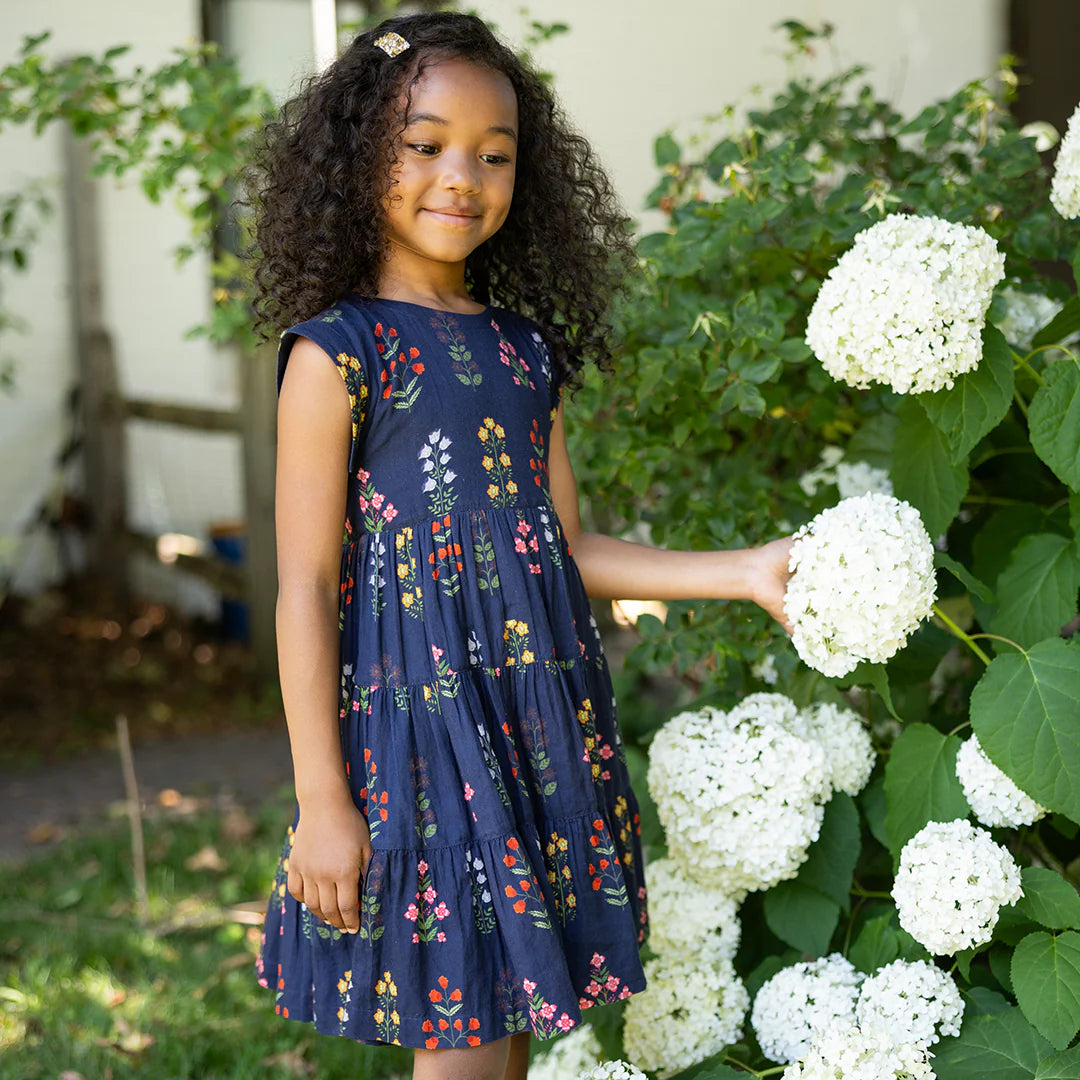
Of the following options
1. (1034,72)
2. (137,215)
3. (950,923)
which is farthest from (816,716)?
(137,215)

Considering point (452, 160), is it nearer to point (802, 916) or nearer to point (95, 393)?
point (802, 916)

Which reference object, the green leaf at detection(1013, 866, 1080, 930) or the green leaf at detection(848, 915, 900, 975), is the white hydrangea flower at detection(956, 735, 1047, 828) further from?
the green leaf at detection(848, 915, 900, 975)

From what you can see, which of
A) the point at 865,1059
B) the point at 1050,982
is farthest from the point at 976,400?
the point at 865,1059

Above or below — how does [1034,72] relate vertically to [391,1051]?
above

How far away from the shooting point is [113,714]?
471 cm

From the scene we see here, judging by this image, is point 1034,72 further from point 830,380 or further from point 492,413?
point 492,413

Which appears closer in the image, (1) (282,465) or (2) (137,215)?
A: (1) (282,465)

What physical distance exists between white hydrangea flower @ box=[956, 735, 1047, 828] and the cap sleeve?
0.83 m

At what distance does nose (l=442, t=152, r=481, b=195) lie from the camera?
1.59 meters

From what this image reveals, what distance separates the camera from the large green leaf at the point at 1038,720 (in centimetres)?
156

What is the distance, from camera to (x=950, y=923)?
156 centimetres

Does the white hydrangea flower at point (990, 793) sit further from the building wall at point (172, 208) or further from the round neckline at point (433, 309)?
the building wall at point (172, 208)

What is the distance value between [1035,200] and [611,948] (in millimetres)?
1377

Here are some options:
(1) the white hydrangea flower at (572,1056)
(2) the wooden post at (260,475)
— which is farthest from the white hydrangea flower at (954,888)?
(2) the wooden post at (260,475)
